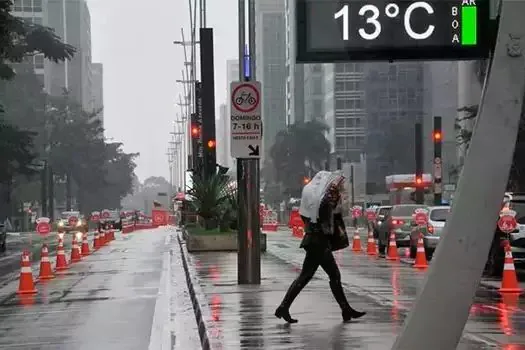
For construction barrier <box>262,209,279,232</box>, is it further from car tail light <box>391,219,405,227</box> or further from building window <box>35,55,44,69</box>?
building window <box>35,55,44,69</box>

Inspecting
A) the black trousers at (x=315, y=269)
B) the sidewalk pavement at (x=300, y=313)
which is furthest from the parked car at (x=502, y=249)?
the black trousers at (x=315, y=269)

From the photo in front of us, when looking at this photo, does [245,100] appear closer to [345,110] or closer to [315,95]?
[345,110]

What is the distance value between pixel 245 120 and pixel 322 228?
17.7 feet

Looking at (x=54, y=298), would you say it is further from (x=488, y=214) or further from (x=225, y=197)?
(x=225, y=197)

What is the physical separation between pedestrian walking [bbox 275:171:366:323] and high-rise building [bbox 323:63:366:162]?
3599 inches

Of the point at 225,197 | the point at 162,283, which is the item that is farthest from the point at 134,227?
the point at 162,283

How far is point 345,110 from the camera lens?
353ft

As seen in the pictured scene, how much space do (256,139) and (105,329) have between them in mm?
4788

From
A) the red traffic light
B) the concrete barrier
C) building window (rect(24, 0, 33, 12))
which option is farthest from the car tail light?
building window (rect(24, 0, 33, 12))

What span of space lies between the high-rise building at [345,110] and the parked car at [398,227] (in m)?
71.0

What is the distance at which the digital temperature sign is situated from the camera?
9742 mm

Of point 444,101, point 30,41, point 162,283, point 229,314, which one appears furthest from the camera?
point 444,101

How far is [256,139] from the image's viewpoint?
1672 centimetres

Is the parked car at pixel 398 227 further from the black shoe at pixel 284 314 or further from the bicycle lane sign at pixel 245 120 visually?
the black shoe at pixel 284 314
